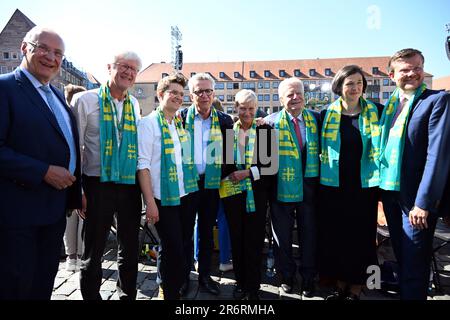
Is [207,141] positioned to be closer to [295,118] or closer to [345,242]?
[295,118]

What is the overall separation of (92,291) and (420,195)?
2.70m

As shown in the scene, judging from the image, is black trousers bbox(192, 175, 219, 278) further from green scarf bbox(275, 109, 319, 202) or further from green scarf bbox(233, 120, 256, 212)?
green scarf bbox(275, 109, 319, 202)

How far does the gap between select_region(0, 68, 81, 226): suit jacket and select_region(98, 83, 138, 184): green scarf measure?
388mm

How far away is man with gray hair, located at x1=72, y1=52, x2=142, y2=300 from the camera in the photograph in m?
2.51

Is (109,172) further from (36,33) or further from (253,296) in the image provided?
(253,296)

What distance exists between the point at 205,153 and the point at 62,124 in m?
1.34

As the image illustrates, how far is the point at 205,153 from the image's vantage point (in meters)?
3.15

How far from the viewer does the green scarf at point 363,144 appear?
291cm

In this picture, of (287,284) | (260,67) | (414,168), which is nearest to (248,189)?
(287,284)

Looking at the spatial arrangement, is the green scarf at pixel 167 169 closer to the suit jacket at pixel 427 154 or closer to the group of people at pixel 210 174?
the group of people at pixel 210 174

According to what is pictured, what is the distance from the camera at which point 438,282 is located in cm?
323

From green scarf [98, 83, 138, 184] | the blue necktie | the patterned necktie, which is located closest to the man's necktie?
the patterned necktie

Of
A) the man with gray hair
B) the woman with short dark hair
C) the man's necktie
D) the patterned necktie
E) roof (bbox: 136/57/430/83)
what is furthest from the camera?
roof (bbox: 136/57/430/83)

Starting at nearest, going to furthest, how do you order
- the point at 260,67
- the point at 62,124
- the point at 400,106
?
the point at 62,124, the point at 400,106, the point at 260,67
